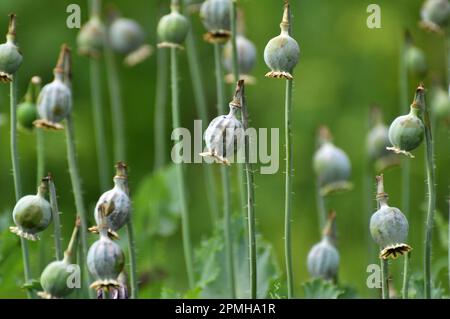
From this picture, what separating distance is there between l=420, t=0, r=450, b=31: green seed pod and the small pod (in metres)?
0.59

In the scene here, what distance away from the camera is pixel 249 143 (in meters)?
1.57

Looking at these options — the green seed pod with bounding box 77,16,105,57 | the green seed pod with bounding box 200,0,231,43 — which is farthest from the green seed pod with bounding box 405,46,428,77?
the green seed pod with bounding box 77,16,105,57

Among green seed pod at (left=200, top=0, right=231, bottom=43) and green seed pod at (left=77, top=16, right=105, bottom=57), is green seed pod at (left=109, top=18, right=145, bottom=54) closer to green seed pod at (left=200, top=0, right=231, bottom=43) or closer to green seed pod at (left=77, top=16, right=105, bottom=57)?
green seed pod at (left=77, top=16, right=105, bottom=57)

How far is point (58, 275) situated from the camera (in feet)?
5.40

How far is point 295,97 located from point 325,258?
2280mm

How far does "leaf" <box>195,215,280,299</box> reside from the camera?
210 cm

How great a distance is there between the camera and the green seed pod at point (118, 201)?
1636mm

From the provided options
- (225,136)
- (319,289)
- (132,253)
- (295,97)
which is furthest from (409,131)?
(295,97)

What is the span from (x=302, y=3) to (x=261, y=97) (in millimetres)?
446

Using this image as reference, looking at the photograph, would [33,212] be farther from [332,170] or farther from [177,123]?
[332,170]

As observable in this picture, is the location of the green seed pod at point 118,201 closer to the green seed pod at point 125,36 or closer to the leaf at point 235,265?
the leaf at point 235,265

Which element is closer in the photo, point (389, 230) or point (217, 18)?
point (389, 230)

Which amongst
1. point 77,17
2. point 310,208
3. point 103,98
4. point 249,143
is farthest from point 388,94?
point 249,143
